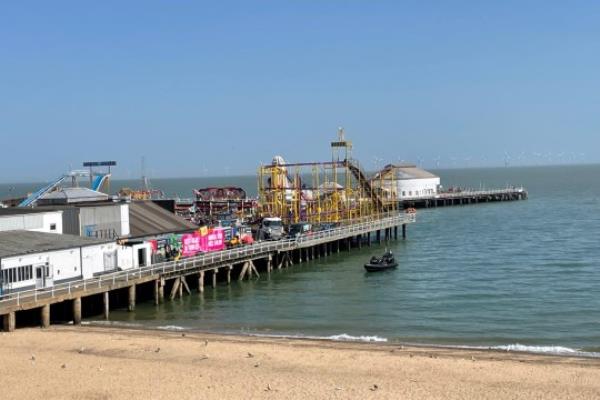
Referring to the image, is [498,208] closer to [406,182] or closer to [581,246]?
[406,182]

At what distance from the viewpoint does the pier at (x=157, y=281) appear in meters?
32.3

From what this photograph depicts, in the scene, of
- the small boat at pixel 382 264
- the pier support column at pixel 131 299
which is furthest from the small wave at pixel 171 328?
the small boat at pixel 382 264

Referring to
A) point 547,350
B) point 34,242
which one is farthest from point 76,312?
point 547,350

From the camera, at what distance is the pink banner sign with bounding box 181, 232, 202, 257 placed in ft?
148

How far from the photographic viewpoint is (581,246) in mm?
60906

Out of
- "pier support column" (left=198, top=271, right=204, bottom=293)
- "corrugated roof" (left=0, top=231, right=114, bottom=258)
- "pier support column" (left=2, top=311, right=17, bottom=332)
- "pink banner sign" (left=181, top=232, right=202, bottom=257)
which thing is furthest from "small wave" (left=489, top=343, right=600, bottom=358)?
"pink banner sign" (left=181, top=232, right=202, bottom=257)

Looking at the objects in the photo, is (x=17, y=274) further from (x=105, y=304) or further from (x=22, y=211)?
(x=22, y=211)

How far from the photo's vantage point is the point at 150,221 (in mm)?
49812

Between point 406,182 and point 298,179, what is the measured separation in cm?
5207

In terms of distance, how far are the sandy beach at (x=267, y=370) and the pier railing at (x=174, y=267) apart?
2.71 metres

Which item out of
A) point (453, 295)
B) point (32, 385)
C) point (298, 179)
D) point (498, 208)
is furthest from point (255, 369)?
point (498, 208)

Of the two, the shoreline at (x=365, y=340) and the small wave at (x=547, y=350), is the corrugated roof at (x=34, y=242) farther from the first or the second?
the small wave at (x=547, y=350)

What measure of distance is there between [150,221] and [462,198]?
284ft

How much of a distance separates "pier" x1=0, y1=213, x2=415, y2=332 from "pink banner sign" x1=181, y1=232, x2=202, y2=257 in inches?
43.9
